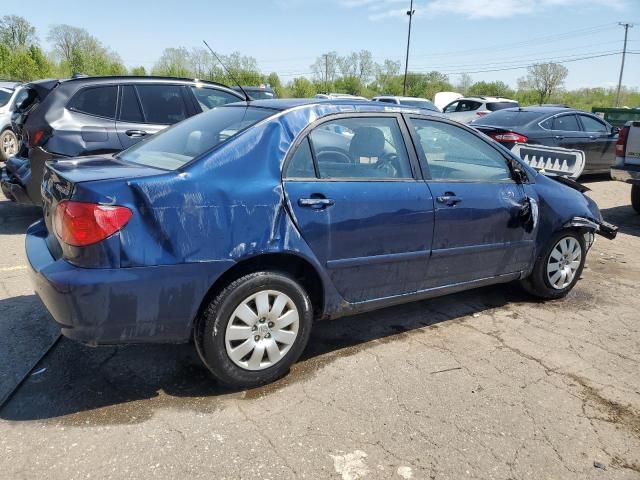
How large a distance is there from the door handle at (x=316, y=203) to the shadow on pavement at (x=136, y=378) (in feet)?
3.43

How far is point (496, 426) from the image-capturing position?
9.36 feet

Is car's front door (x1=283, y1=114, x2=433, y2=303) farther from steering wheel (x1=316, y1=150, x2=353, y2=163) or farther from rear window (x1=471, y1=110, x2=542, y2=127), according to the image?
rear window (x1=471, y1=110, x2=542, y2=127)

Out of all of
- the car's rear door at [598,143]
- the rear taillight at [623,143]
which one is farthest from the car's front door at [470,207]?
the car's rear door at [598,143]

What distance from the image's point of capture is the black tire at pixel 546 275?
4535mm

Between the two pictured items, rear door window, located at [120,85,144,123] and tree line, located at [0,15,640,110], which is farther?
tree line, located at [0,15,640,110]

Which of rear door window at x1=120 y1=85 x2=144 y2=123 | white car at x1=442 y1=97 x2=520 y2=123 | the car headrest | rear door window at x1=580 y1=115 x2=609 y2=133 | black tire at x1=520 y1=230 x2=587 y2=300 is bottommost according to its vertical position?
black tire at x1=520 y1=230 x2=587 y2=300

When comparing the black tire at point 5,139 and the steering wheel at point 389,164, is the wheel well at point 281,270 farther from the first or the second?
the black tire at point 5,139

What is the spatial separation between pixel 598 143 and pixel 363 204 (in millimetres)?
10156

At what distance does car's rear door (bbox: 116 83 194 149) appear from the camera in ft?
20.7

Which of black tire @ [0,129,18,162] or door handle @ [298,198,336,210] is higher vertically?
door handle @ [298,198,336,210]

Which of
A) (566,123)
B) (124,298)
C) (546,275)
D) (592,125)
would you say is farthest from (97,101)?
(592,125)

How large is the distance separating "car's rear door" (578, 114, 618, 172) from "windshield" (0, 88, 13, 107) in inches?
476

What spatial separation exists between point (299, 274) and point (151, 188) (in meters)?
1.04

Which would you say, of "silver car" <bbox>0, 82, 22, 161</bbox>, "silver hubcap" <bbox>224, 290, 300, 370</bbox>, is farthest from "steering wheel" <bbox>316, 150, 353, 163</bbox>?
"silver car" <bbox>0, 82, 22, 161</bbox>
